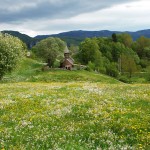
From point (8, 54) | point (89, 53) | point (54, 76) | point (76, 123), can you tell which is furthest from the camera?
point (89, 53)

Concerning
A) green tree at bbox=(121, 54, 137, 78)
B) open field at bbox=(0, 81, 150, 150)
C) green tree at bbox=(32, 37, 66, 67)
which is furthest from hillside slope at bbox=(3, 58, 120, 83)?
green tree at bbox=(121, 54, 137, 78)

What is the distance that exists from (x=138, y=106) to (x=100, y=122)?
4787 mm

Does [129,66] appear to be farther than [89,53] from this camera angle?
Yes

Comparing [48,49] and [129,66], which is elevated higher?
[48,49]

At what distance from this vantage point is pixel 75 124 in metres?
14.9

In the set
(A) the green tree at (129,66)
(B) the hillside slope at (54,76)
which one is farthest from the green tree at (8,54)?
(A) the green tree at (129,66)

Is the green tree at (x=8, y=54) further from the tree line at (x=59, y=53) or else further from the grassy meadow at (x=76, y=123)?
the grassy meadow at (x=76, y=123)

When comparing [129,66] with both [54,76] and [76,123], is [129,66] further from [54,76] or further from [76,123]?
[76,123]

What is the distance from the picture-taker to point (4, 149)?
444 inches

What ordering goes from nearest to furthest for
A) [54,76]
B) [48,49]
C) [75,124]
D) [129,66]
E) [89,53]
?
[75,124]
[54,76]
[48,49]
[89,53]
[129,66]

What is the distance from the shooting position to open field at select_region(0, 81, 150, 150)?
12.1m

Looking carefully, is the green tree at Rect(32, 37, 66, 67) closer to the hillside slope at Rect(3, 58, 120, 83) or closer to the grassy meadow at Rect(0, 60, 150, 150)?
the hillside slope at Rect(3, 58, 120, 83)

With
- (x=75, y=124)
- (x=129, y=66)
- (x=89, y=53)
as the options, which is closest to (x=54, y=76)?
(x=89, y=53)

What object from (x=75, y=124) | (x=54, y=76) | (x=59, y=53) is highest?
(x=59, y=53)
